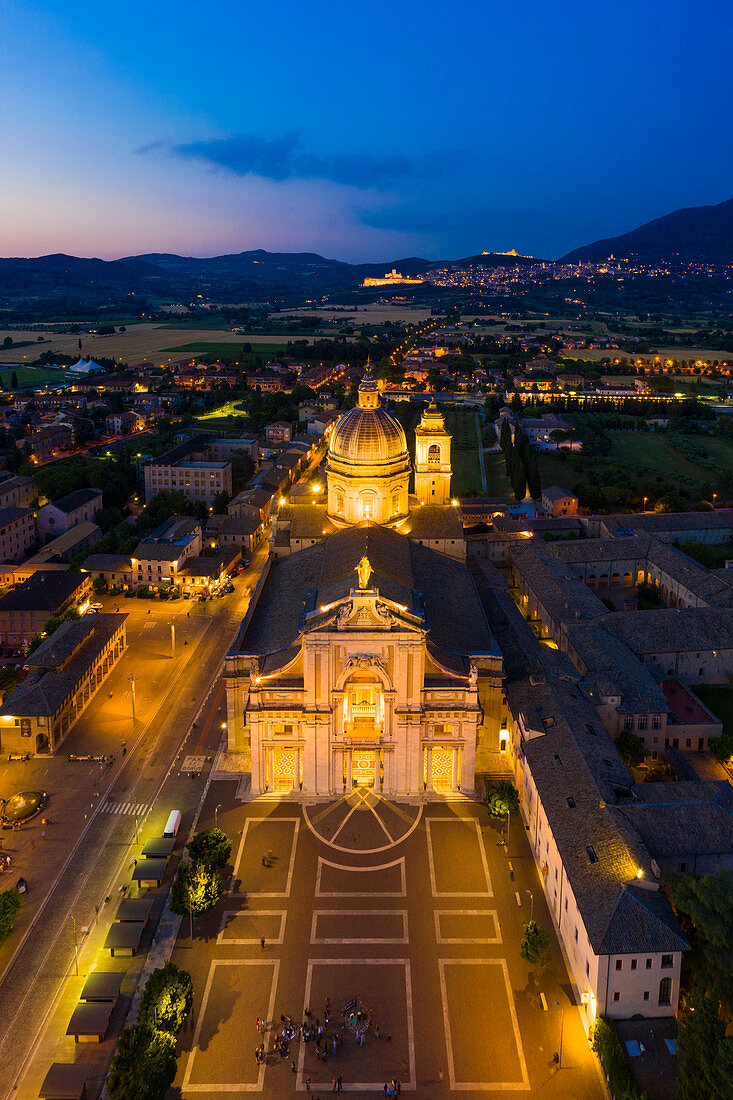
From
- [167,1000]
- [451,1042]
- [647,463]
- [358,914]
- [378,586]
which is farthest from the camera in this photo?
[647,463]

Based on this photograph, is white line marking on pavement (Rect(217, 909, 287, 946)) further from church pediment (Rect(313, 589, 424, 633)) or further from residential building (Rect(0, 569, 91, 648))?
residential building (Rect(0, 569, 91, 648))

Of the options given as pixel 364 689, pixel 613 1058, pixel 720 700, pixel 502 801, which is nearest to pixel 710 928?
pixel 613 1058

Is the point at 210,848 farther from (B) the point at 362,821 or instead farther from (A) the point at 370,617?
(A) the point at 370,617

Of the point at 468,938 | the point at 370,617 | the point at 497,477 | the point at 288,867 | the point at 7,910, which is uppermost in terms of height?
the point at 370,617

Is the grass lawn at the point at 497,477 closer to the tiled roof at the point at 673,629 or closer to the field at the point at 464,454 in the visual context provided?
the field at the point at 464,454

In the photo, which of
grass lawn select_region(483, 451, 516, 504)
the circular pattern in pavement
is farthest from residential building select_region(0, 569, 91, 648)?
grass lawn select_region(483, 451, 516, 504)

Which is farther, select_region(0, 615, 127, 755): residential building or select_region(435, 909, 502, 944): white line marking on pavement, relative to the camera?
select_region(0, 615, 127, 755): residential building

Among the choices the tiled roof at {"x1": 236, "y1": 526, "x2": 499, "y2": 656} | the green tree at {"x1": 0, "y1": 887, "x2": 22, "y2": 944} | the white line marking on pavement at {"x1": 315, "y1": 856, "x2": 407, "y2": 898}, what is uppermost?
the tiled roof at {"x1": 236, "y1": 526, "x2": 499, "y2": 656}

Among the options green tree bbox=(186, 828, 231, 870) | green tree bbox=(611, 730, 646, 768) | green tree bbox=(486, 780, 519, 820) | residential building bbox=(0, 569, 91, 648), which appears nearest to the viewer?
green tree bbox=(186, 828, 231, 870)
